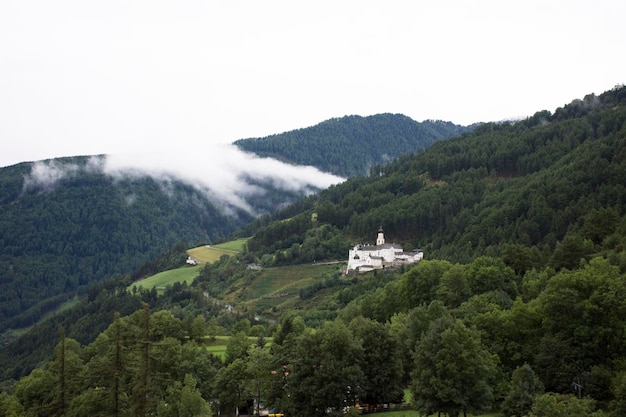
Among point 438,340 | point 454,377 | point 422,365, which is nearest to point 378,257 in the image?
point 422,365

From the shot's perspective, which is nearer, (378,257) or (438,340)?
(438,340)

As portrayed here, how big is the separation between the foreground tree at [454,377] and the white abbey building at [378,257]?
335 ft

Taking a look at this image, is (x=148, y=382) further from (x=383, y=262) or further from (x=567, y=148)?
(x=567, y=148)

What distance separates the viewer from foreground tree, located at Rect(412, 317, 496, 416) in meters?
39.4

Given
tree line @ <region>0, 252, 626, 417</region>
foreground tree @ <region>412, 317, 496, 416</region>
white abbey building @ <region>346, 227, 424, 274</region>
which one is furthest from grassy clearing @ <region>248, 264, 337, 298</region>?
foreground tree @ <region>412, 317, 496, 416</region>

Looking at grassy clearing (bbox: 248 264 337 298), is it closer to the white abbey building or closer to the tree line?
the white abbey building

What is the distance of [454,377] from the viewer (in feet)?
130

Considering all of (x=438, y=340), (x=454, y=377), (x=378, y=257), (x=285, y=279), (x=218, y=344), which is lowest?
(x=285, y=279)

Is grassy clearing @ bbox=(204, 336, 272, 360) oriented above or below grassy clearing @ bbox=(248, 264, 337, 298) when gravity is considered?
above

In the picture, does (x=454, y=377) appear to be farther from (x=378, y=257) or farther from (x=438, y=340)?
(x=378, y=257)

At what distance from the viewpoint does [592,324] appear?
42.4 meters

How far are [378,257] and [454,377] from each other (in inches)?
4259

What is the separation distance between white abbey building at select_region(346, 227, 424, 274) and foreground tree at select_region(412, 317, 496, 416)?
10196 centimetres

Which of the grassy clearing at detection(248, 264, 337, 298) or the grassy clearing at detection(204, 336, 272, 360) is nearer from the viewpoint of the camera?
the grassy clearing at detection(204, 336, 272, 360)
